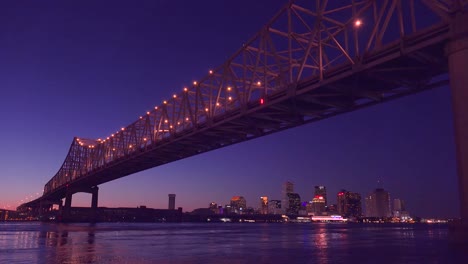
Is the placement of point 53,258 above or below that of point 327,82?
below

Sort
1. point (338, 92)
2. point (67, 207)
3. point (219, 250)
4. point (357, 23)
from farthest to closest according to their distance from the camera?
point (67, 207)
point (338, 92)
point (357, 23)
point (219, 250)

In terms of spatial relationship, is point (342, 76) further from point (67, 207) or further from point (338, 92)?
point (67, 207)

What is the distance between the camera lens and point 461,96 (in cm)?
2342

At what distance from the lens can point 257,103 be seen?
46.0 meters

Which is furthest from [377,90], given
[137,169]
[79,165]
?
[79,165]

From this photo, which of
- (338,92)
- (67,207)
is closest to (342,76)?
(338,92)

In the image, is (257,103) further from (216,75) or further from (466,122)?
(466,122)

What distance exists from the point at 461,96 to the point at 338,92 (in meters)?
16.2

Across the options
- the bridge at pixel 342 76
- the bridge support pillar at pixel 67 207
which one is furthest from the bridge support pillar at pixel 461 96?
the bridge support pillar at pixel 67 207

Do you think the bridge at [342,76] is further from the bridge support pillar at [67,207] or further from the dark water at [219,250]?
the bridge support pillar at [67,207]

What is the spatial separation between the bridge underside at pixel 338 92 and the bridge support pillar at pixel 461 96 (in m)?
→ 1.17

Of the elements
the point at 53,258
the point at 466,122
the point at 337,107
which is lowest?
the point at 53,258

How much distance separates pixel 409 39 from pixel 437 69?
16.5 ft

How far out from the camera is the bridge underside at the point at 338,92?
30.5m
